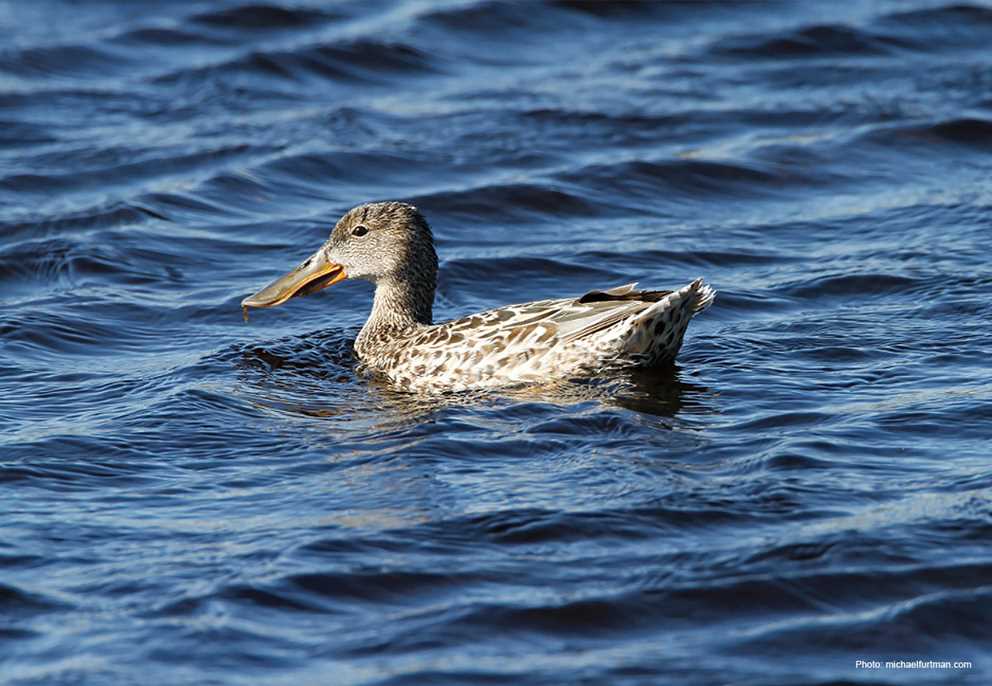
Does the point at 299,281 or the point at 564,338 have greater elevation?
the point at 299,281

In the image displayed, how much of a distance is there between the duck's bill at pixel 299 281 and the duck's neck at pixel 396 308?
0.89ft

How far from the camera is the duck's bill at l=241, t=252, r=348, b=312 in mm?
10062

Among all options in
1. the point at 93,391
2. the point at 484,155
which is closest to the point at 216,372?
the point at 93,391

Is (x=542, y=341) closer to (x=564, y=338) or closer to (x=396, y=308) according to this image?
(x=564, y=338)

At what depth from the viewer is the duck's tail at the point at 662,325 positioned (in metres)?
8.63

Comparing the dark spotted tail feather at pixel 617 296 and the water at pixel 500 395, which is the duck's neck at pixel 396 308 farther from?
the dark spotted tail feather at pixel 617 296

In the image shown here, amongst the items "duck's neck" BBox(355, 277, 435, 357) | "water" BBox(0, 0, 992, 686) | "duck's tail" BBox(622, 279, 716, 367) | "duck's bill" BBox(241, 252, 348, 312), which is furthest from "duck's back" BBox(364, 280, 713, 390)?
"duck's bill" BBox(241, 252, 348, 312)

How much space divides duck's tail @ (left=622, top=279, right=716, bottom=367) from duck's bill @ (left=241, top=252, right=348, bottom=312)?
6.73 feet

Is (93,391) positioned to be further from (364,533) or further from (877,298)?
(877,298)

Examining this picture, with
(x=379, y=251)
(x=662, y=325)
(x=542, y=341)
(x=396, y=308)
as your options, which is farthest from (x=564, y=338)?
(x=379, y=251)

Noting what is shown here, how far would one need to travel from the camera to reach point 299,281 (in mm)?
10102

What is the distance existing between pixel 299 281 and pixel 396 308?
1.97 feet

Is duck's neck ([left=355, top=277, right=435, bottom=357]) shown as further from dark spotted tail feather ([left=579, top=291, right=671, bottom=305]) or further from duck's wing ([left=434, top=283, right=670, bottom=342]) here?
dark spotted tail feather ([left=579, top=291, right=671, bottom=305])

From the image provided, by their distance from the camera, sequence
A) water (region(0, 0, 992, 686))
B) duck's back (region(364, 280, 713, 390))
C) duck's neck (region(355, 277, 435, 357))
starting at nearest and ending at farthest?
1. water (region(0, 0, 992, 686))
2. duck's back (region(364, 280, 713, 390))
3. duck's neck (region(355, 277, 435, 357))
